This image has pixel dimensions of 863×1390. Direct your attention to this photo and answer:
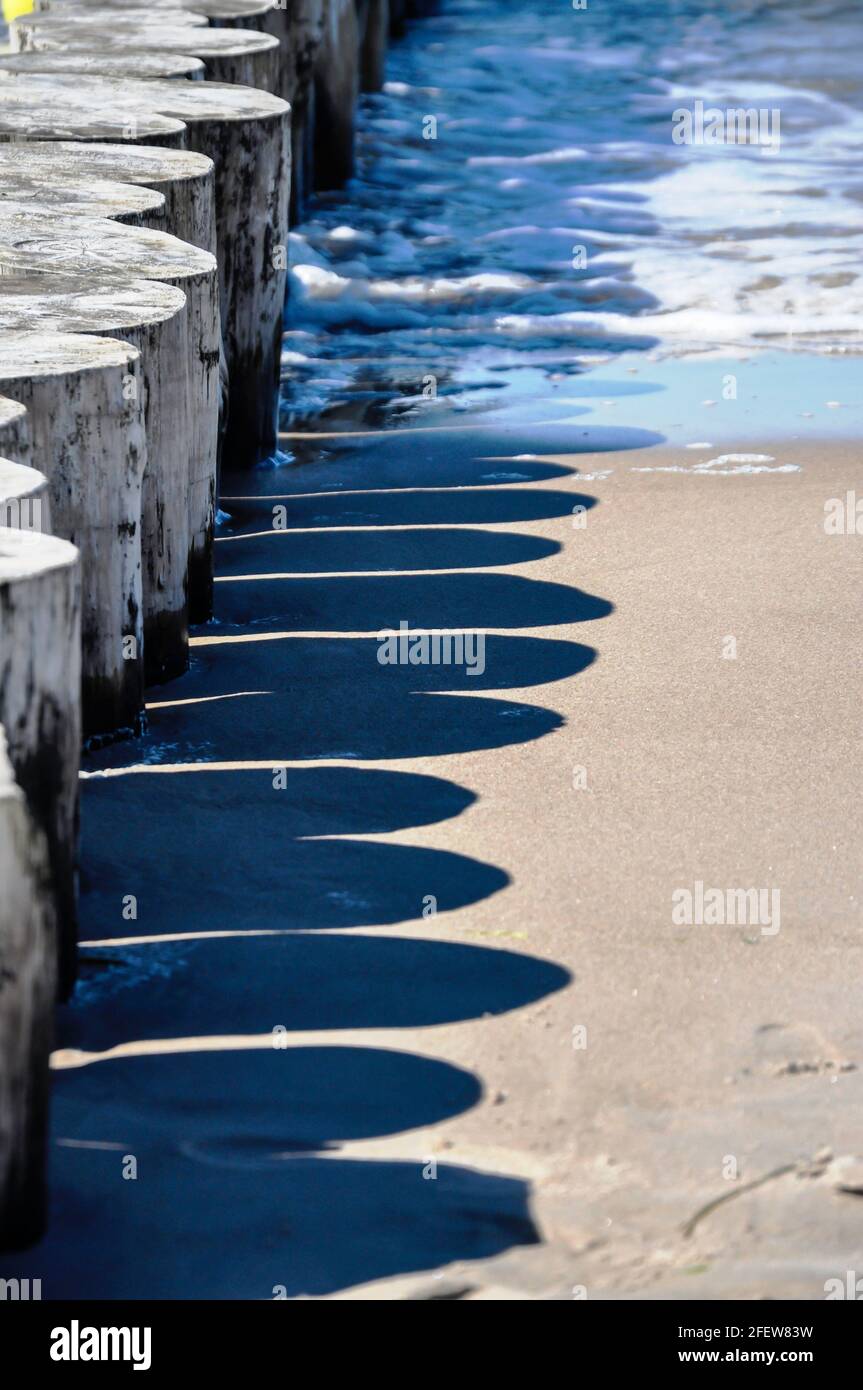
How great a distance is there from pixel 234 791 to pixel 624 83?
12657 millimetres

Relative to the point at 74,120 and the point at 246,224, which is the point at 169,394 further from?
the point at 74,120

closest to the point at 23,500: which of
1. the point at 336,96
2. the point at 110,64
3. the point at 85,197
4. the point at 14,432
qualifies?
the point at 14,432

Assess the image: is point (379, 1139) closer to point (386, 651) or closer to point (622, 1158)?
point (622, 1158)

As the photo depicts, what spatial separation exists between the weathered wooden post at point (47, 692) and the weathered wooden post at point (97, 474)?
2.72 ft

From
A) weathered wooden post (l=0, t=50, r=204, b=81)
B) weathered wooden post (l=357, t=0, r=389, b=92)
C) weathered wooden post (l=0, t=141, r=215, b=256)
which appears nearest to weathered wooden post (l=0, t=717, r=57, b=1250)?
weathered wooden post (l=0, t=141, r=215, b=256)

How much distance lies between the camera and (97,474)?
415cm

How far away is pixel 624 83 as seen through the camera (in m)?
15.5

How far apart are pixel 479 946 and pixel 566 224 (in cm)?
779

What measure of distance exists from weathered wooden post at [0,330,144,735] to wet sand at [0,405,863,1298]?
175mm

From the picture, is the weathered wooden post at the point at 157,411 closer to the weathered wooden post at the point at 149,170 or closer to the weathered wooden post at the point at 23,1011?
the weathered wooden post at the point at 149,170

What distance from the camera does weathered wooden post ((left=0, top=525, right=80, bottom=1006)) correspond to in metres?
3.02

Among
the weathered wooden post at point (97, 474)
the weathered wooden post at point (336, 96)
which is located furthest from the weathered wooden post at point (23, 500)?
the weathered wooden post at point (336, 96)

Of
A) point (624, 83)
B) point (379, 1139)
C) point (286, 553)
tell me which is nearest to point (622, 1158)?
point (379, 1139)

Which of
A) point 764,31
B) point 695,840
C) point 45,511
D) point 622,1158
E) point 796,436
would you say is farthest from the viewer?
point 764,31
